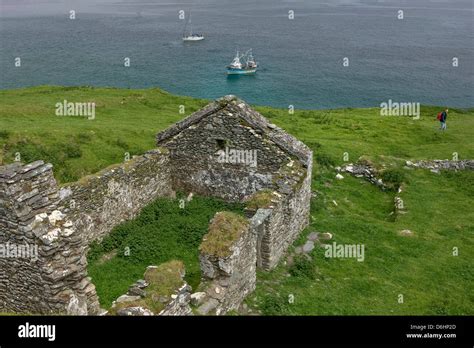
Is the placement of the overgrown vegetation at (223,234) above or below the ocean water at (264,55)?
below

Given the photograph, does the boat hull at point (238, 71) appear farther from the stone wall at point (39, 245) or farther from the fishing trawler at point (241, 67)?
the stone wall at point (39, 245)

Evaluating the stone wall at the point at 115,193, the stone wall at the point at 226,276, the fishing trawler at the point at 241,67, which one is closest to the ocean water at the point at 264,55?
the fishing trawler at the point at 241,67

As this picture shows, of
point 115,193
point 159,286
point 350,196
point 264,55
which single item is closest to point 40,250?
point 159,286

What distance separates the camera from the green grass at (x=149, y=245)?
14961mm

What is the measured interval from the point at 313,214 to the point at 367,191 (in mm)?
6948

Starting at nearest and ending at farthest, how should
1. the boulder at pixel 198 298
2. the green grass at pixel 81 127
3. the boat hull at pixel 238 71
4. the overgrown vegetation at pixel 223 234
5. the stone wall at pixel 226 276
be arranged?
the boulder at pixel 198 298
the stone wall at pixel 226 276
the overgrown vegetation at pixel 223 234
the green grass at pixel 81 127
the boat hull at pixel 238 71

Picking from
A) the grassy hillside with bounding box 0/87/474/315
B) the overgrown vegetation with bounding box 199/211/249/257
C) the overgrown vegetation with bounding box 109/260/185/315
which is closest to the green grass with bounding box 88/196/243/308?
the overgrown vegetation with bounding box 199/211/249/257

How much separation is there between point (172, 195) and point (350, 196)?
10116 mm

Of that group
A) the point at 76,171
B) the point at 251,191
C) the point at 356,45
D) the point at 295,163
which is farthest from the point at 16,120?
the point at 356,45

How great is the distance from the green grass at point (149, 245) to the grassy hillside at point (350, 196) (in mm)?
2985

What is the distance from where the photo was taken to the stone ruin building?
10.8 m

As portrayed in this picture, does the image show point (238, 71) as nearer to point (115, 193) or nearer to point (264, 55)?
point (264, 55)

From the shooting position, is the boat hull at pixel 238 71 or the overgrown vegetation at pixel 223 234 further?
the boat hull at pixel 238 71

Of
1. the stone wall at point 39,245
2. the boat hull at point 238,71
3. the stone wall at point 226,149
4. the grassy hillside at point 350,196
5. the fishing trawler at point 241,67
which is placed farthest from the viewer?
the fishing trawler at point 241,67
